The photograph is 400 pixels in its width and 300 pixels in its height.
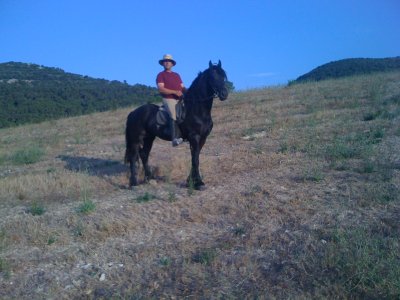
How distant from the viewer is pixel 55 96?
43875 millimetres

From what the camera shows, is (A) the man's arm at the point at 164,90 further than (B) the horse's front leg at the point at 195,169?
Yes

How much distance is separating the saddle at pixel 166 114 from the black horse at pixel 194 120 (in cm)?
6

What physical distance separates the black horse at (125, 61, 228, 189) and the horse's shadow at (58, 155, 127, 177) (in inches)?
44.5

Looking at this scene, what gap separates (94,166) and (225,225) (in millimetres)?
6347

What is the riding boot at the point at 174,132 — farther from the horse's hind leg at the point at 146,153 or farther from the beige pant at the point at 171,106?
the horse's hind leg at the point at 146,153

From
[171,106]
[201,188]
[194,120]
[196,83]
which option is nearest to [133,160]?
[171,106]

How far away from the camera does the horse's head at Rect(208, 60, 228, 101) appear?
7711 mm

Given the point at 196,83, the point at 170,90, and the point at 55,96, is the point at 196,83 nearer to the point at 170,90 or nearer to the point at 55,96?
the point at 170,90

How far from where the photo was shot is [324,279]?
14.3 feet

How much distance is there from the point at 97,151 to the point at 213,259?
31.4ft

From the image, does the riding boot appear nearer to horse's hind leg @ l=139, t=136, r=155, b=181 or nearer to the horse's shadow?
horse's hind leg @ l=139, t=136, r=155, b=181

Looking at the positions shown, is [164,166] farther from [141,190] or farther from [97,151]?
[97,151]

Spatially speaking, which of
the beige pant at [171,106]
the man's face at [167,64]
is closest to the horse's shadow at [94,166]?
the beige pant at [171,106]

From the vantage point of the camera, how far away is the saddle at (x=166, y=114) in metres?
8.45
